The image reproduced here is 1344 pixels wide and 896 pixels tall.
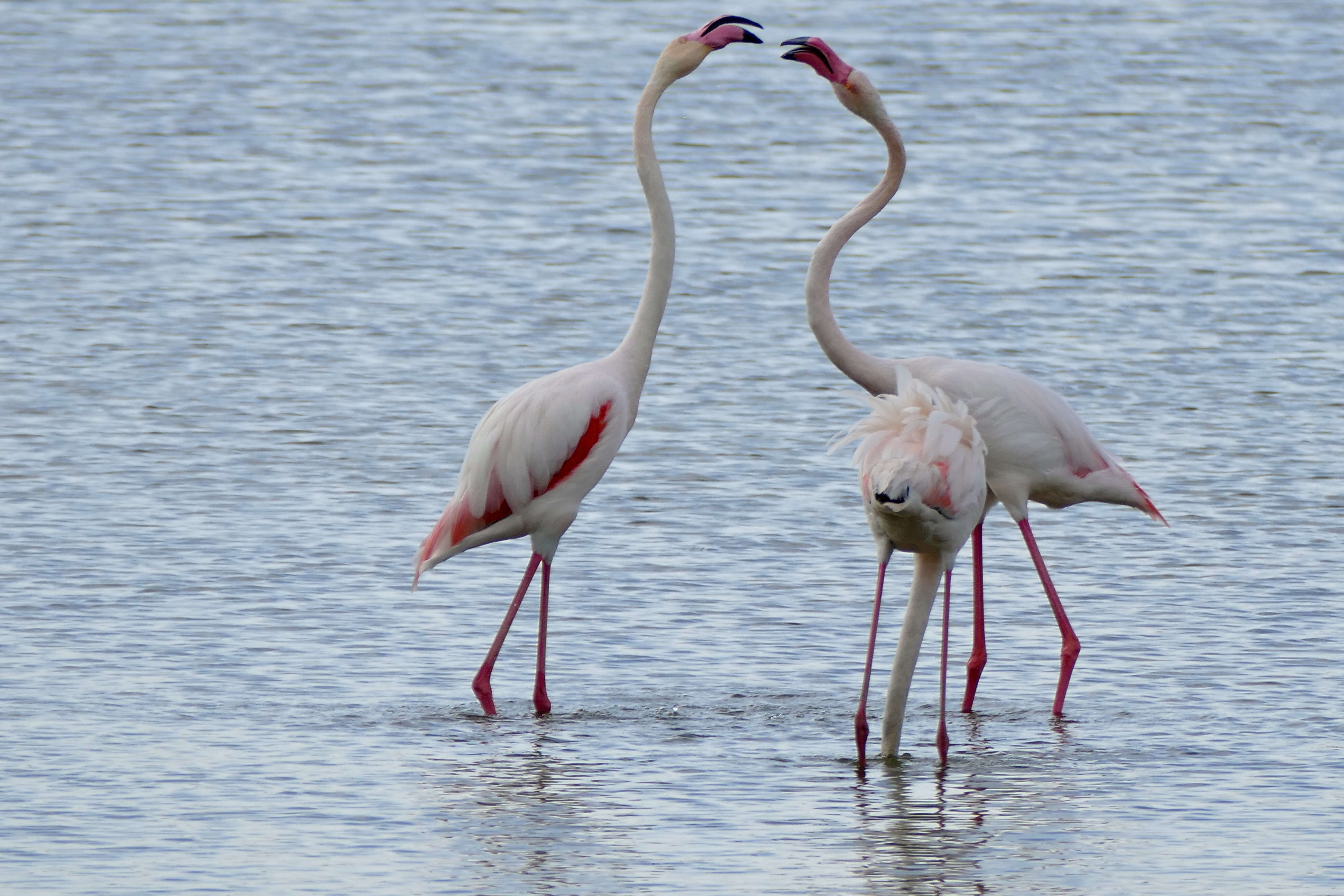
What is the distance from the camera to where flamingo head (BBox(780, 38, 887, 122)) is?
322 inches

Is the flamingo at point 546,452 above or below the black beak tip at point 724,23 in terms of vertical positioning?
below

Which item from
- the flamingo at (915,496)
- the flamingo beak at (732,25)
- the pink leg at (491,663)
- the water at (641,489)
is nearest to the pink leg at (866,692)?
the flamingo at (915,496)

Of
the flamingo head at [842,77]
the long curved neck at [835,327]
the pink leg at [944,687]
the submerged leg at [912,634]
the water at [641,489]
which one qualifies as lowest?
the water at [641,489]

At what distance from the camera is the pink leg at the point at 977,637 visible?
26.0 ft

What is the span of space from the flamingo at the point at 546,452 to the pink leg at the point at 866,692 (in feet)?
4.55

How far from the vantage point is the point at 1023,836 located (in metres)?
6.37

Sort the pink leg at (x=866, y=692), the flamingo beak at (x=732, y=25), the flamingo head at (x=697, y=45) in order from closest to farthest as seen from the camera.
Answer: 1. the pink leg at (x=866, y=692)
2. the flamingo beak at (x=732, y=25)
3. the flamingo head at (x=697, y=45)

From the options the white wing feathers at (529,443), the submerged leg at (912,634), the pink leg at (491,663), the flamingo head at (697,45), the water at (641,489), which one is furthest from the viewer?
the flamingo head at (697,45)

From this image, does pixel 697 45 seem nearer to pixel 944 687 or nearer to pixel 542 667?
pixel 542 667

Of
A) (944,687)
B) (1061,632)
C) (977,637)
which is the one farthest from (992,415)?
(944,687)

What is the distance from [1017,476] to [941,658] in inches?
35.5

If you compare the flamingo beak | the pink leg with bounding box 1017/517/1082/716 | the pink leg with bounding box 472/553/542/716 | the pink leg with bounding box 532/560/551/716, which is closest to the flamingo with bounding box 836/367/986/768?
the pink leg with bounding box 1017/517/1082/716

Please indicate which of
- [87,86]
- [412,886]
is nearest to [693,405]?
[412,886]

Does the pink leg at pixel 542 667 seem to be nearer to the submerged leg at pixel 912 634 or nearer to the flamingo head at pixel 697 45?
the submerged leg at pixel 912 634
